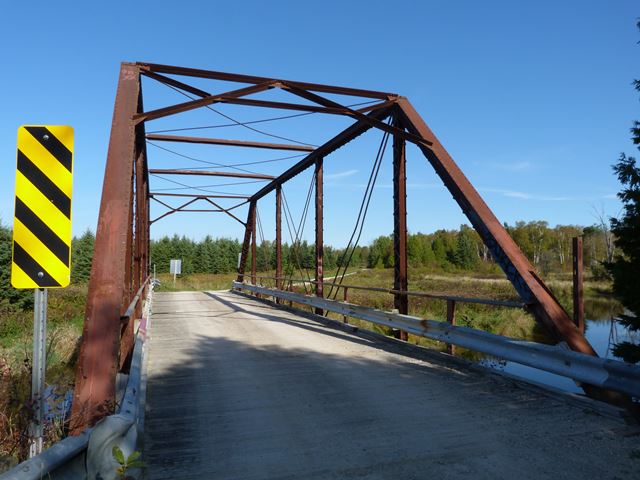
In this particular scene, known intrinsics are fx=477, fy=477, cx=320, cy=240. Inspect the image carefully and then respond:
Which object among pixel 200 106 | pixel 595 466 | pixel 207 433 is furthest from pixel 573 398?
pixel 200 106

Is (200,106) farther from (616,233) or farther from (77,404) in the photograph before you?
(616,233)

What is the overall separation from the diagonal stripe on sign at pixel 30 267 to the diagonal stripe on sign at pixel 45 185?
38 cm

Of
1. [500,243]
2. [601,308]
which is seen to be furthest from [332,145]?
[601,308]

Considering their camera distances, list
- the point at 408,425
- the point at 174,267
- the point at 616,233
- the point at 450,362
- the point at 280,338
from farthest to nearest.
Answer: the point at 174,267 < the point at 616,233 < the point at 280,338 < the point at 450,362 < the point at 408,425

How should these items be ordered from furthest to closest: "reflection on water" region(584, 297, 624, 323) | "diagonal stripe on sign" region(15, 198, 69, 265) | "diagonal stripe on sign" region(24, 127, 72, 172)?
"reflection on water" region(584, 297, 624, 323)
"diagonal stripe on sign" region(24, 127, 72, 172)
"diagonal stripe on sign" region(15, 198, 69, 265)

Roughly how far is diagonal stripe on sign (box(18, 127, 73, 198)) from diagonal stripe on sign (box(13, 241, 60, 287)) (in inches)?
19.4

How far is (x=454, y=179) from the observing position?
26.2 feet

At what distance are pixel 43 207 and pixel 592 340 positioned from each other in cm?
2111

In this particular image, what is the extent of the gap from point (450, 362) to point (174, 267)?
39.1 m

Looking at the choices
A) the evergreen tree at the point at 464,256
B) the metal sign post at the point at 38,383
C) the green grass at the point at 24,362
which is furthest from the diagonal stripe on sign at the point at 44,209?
the evergreen tree at the point at 464,256

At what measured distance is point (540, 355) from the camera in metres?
5.15

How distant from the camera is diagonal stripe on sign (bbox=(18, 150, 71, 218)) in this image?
339cm

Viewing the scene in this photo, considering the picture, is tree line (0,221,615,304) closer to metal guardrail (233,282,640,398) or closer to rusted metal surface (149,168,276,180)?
rusted metal surface (149,168,276,180)

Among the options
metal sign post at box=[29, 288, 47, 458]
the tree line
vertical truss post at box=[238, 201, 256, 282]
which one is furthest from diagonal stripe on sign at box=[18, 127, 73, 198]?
the tree line
